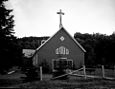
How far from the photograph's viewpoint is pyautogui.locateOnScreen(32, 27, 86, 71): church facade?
37406mm

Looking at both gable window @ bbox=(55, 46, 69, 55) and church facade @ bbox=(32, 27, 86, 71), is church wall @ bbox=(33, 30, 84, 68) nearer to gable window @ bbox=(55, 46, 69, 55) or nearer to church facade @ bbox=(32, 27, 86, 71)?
church facade @ bbox=(32, 27, 86, 71)

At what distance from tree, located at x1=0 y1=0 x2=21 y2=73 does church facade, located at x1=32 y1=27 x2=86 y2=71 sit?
60.5 feet

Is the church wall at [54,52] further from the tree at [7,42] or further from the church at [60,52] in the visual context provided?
the tree at [7,42]

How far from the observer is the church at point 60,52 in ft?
123

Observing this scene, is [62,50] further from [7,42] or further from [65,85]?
[65,85]

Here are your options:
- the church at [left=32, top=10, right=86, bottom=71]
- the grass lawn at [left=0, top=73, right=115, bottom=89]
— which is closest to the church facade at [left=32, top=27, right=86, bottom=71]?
the church at [left=32, top=10, right=86, bottom=71]

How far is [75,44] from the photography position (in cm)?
3969

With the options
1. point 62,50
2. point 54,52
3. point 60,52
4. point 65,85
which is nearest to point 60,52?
point 60,52

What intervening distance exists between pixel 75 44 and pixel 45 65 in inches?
322

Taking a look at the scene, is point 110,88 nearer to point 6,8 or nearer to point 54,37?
point 6,8

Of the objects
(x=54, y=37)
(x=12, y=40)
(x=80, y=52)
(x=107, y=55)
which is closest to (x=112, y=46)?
(x=107, y=55)

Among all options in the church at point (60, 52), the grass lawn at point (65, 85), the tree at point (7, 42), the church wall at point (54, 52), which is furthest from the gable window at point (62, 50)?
the grass lawn at point (65, 85)

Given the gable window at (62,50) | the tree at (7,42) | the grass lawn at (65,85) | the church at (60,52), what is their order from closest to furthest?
the grass lawn at (65,85)
the tree at (7,42)
the church at (60,52)
the gable window at (62,50)

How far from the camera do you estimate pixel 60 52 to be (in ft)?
126
